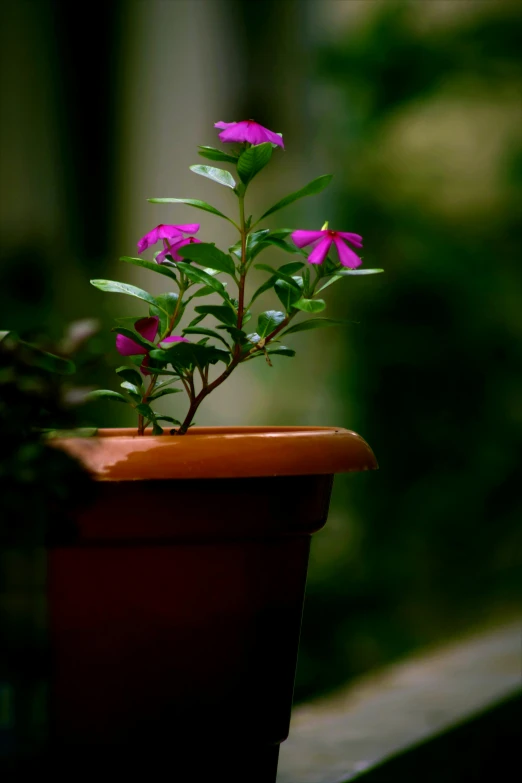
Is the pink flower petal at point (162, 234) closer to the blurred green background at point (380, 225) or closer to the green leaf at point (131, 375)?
the green leaf at point (131, 375)

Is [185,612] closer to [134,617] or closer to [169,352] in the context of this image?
[134,617]

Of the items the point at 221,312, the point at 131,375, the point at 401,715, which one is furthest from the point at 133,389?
the point at 401,715

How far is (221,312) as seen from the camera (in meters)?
0.77

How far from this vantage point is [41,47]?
2340 millimetres

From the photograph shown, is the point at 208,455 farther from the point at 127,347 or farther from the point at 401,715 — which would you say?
the point at 401,715

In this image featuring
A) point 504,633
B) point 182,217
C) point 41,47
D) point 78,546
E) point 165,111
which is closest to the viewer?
point 78,546

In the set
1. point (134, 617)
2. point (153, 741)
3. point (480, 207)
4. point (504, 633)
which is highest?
point (480, 207)

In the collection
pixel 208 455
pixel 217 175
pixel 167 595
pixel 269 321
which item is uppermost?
pixel 217 175

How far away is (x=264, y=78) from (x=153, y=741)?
2652mm

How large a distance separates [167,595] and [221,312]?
0.28m

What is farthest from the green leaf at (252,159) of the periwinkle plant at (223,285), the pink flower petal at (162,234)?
the pink flower petal at (162,234)

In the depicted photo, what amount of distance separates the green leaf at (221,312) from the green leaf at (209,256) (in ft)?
0.13

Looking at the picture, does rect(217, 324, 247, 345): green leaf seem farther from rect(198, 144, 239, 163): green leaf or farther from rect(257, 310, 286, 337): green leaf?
rect(198, 144, 239, 163): green leaf

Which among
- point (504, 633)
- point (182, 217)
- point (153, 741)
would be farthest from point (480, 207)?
point (153, 741)
